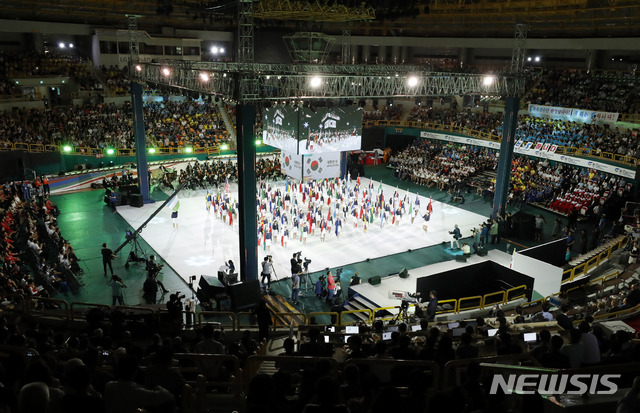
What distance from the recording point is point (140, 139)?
94.9 feet

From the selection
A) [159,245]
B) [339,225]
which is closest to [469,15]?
[339,225]

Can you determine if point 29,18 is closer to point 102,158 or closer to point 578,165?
point 102,158

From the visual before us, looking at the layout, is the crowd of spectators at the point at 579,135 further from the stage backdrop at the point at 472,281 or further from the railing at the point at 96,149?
the railing at the point at 96,149

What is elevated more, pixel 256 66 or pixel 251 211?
pixel 256 66

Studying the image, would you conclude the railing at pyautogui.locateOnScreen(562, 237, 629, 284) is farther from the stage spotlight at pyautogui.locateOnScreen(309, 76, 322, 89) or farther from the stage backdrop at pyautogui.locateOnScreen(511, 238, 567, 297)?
the stage spotlight at pyautogui.locateOnScreen(309, 76, 322, 89)

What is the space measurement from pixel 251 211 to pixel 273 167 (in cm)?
1904

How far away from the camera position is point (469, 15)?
40531mm

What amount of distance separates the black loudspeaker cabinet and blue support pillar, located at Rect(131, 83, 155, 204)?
15.0 metres

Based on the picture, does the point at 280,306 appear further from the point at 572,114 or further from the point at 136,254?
the point at 572,114

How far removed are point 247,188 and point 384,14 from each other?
21631 mm

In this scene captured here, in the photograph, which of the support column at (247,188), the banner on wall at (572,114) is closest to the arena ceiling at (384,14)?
the banner on wall at (572,114)

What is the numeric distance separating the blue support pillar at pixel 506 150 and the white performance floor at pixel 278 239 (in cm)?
166

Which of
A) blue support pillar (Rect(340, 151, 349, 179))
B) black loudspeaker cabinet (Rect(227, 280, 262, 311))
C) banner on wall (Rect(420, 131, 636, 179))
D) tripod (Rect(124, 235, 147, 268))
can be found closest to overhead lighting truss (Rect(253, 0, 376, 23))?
blue support pillar (Rect(340, 151, 349, 179))

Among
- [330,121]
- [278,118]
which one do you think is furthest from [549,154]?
[278,118]
